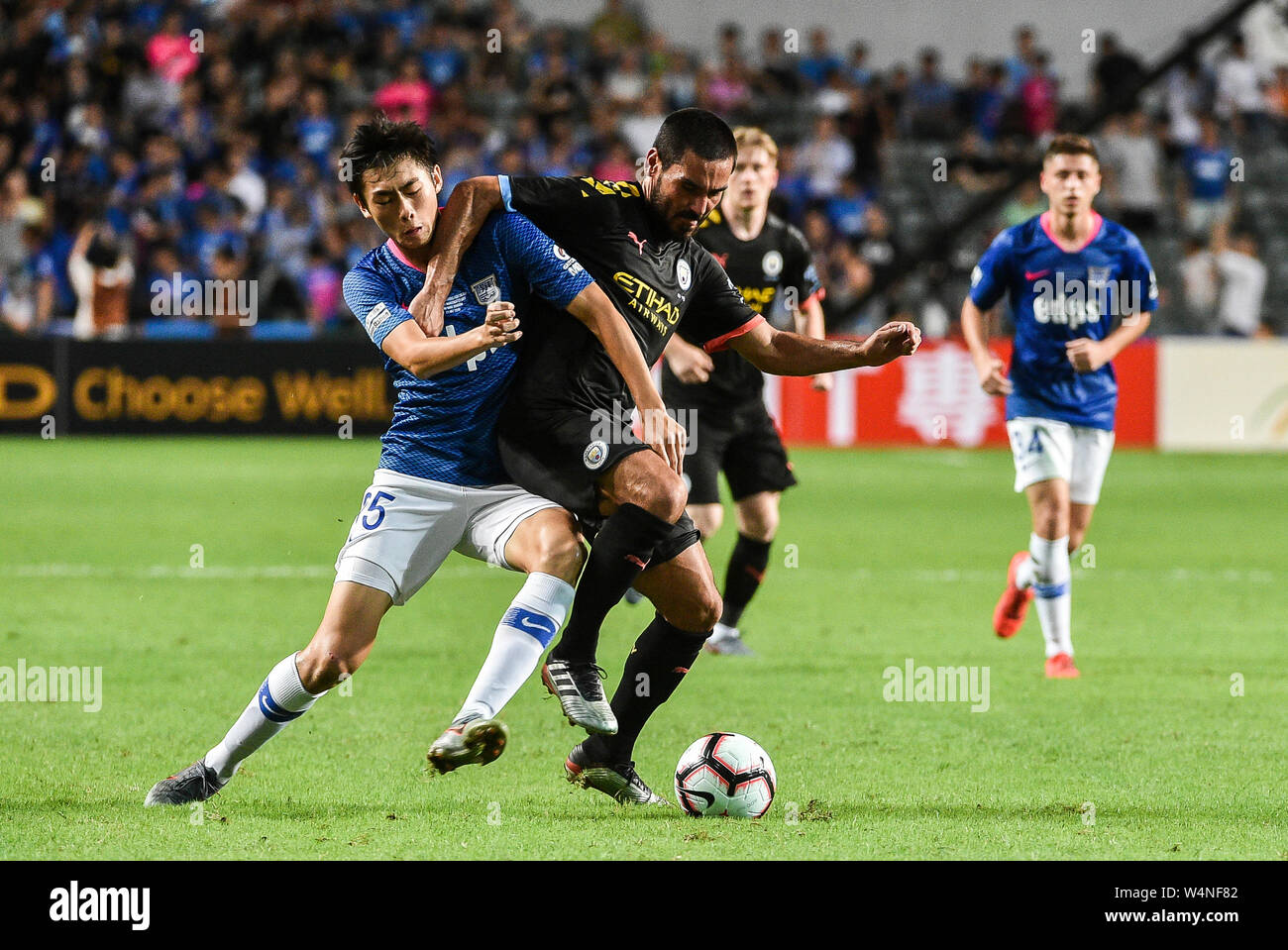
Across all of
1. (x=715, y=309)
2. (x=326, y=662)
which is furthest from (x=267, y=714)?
(x=715, y=309)

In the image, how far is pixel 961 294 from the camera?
69.0 feet

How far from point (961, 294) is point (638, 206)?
16458 millimetres

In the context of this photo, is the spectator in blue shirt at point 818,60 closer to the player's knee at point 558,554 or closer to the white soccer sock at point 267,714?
the player's knee at point 558,554

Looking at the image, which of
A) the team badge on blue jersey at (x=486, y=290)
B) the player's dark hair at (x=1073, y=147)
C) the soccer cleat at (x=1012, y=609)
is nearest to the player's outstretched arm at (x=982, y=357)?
the player's dark hair at (x=1073, y=147)

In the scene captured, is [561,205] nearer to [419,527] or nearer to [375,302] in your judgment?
[375,302]

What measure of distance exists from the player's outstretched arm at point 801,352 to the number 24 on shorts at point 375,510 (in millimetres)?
1225

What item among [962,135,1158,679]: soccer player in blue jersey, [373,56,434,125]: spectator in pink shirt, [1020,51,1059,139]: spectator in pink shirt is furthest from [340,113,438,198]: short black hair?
[1020,51,1059,139]: spectator in pink shirt

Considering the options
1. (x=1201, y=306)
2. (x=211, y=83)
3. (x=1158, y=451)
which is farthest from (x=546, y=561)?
(x=211, y=83)

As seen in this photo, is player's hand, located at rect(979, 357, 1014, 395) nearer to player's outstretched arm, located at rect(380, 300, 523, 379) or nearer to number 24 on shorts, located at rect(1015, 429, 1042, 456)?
number 24 on shorts, located at rect(1015, 429, 1042, 456)

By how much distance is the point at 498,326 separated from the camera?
434 centimetres

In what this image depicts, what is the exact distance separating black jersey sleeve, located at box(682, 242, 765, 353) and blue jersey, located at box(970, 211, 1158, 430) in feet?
8.68

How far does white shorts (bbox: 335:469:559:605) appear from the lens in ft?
15.6

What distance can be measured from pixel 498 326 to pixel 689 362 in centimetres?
329

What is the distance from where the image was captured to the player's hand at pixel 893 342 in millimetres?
4914
